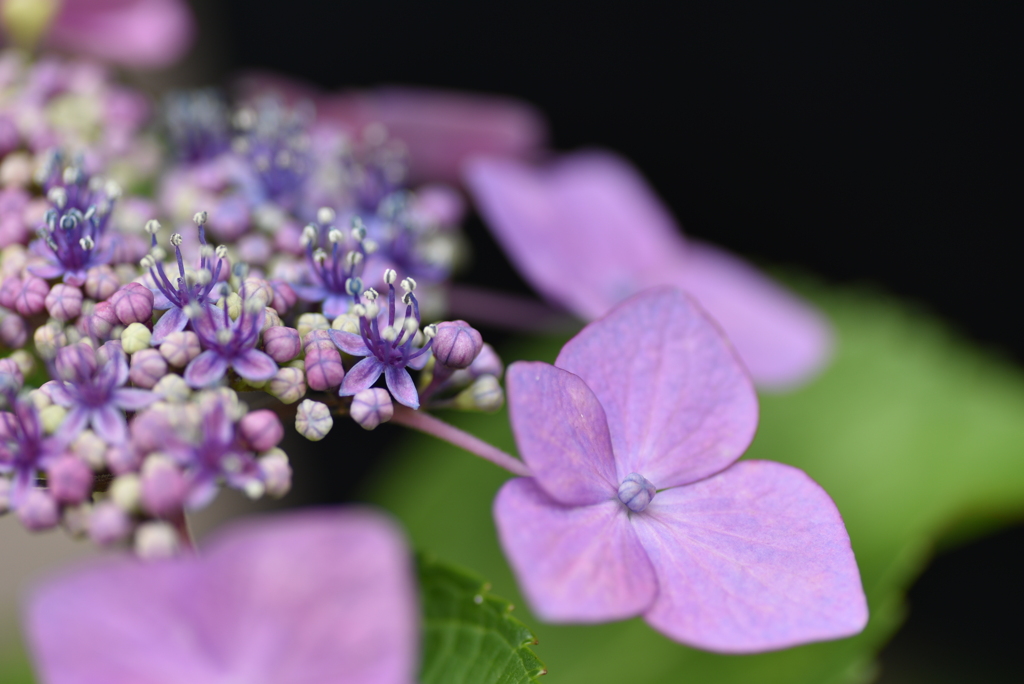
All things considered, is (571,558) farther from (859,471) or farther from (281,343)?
(859,471)

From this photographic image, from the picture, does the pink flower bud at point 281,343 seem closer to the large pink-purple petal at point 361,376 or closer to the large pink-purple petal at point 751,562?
the large pink-purple petal at point 361,376

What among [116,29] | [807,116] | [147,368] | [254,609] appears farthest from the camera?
[807,116]

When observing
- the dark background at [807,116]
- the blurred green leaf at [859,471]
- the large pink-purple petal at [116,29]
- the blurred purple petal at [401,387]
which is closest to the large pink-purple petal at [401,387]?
the blurred purple petal at [401,387]

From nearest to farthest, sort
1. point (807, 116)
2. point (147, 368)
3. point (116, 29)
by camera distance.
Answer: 1. point (147, 368)
2. point (116, 29)
3. point (807, 116)

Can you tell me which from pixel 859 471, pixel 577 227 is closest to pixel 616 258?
pixel 577 227

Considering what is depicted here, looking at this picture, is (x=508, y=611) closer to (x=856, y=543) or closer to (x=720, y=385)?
(x=720, y=385)

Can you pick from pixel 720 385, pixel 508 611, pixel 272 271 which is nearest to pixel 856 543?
pixel 720 385

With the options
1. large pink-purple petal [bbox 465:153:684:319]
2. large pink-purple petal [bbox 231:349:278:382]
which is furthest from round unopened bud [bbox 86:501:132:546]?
large pink-purple petal [bbox 465:153:684:319]

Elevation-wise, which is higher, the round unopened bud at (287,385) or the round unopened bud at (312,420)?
the round unopened bud at (287,385)
